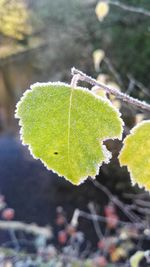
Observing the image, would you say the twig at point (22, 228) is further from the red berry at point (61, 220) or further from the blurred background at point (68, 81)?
the red berry at point (61, 220)

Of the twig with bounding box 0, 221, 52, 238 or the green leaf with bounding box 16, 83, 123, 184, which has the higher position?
the twig with bounding box 0, 221, 52, 238

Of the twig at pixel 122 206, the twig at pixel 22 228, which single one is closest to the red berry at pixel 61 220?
the twig at pixel 22 228

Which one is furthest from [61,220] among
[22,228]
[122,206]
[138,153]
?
[138,153]

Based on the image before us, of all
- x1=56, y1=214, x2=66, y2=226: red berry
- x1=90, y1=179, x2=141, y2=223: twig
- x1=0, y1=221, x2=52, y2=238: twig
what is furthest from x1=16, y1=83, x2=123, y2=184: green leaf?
x1=56, y1=214, x2=66, y2=226: red berry

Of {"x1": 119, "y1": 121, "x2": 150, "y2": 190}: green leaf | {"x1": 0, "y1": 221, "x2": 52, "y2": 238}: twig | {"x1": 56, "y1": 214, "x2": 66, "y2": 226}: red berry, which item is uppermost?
{"x1": 56, "y1": 214, "x2": 66, "y2": 226}: red berry

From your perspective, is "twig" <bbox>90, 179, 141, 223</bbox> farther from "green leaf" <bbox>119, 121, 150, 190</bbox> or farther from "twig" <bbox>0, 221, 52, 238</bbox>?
"green leaf" <bbox>119, 121, 150, 190</bbox>
